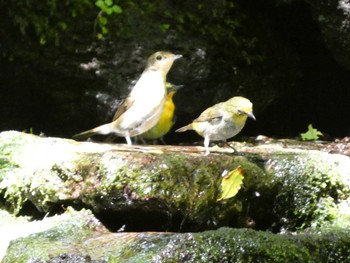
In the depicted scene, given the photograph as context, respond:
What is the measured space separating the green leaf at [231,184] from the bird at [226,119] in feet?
1.44

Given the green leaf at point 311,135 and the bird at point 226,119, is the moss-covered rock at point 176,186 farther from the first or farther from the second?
the green leaf at point 311,135

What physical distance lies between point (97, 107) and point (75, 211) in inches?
103

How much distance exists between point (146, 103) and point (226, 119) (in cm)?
92

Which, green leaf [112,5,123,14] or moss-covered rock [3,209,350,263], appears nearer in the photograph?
moss-covered rock [3,209,350,263]

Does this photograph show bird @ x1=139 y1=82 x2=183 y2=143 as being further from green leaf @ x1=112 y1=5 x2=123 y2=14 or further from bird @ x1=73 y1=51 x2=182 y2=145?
green leaf @ x1=112 y1=5 x2=123 y2=14

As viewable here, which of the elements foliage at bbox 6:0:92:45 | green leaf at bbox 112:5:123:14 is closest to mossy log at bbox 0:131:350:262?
foliage at bbox 6:0:92:45

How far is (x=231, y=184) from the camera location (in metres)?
5.08

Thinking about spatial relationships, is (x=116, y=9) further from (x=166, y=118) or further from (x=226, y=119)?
(x=226, y=119)

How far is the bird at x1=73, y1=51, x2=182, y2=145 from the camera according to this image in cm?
620

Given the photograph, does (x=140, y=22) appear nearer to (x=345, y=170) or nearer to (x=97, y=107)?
(x=97, y=107)

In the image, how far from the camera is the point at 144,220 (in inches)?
199

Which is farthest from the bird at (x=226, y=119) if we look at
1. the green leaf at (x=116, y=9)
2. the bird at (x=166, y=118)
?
the green leaf at (x=116, y=9)

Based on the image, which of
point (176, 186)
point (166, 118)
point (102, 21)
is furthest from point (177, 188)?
point (102, 21)

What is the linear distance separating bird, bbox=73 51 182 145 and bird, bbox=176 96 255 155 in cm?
59
